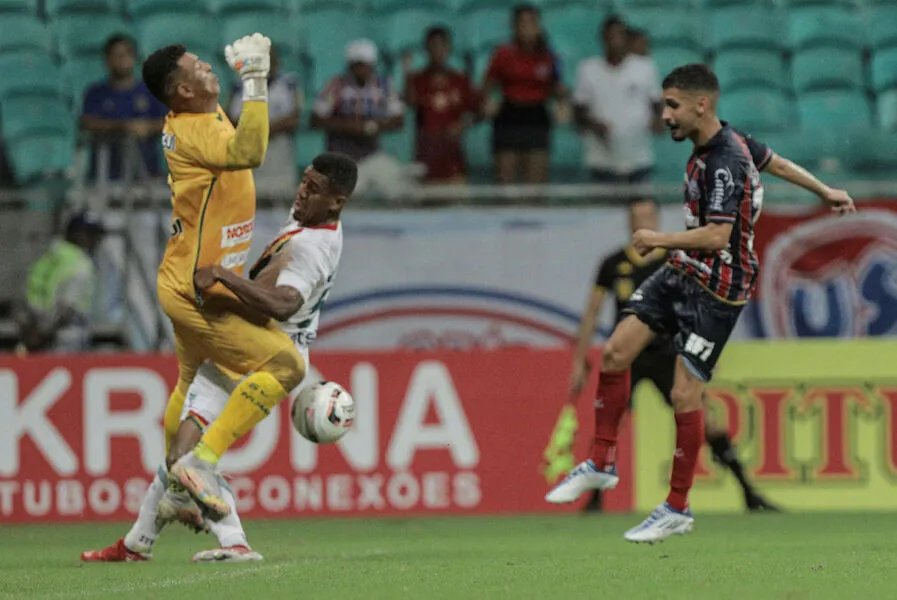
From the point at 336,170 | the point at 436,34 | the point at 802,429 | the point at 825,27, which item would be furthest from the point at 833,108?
the point at 336,170

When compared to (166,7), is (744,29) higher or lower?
lower

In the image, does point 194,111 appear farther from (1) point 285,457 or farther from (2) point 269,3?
(2) point 269,3

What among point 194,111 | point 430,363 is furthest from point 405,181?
point 194,111

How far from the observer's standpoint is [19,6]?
15.7 m

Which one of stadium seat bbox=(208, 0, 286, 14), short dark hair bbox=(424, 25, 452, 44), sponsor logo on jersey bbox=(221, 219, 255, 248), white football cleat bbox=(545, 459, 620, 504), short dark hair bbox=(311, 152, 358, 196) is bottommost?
white football cleat bbox=(545, 459, 620, 504)

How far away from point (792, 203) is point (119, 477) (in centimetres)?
542

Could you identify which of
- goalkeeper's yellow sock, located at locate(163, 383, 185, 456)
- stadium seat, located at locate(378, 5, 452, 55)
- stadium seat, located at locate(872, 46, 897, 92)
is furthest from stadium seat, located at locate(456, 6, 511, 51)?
goalkeeper's yellow sock, located at locate(163, 383, 185, 456)

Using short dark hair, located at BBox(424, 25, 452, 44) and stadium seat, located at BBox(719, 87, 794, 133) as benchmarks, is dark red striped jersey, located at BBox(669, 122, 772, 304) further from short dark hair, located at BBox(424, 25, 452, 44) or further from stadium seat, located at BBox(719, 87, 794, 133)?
stadium seat, located at BBox(719, 87, 794, 133)

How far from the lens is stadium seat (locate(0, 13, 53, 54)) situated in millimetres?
15438

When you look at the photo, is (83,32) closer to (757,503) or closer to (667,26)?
(667,26)

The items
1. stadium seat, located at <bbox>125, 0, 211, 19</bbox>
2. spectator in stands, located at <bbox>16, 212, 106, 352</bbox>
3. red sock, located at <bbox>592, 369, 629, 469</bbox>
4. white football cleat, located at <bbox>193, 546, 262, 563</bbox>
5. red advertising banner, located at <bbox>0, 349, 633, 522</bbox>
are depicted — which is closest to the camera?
white football cleat, located at <bbox>193, 546, 262, 563</bbox>

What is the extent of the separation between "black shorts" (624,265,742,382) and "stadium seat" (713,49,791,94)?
7.66 m

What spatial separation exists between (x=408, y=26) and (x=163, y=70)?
26.6ft

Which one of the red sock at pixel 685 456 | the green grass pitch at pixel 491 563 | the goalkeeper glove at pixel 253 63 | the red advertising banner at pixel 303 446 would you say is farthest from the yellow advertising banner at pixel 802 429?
the goalkeeper glove at pixel 253 63
